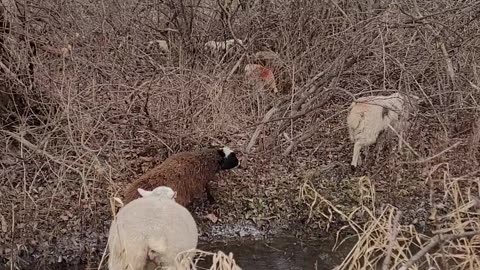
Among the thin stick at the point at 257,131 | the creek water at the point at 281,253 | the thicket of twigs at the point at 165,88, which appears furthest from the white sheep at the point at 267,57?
the creek water at the point at 281,253

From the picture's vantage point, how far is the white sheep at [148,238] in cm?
484

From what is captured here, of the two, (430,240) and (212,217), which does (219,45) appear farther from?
(430,240)

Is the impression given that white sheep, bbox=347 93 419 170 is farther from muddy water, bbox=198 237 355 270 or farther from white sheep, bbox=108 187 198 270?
white sheep, bbox=108 187 198 270

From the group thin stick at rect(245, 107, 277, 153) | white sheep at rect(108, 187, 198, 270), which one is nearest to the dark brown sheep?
thin stick at rect(245, 107, 277, 153)

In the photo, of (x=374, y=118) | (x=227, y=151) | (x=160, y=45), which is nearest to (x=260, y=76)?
(x=160, y=45)

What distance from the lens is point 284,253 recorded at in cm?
712

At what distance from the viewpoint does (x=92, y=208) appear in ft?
24.3

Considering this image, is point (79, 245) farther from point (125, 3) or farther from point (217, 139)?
point (125, 3)

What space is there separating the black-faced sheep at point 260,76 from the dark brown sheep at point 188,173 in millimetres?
1646

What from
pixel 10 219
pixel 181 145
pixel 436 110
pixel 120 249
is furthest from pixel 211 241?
pixel 436 110

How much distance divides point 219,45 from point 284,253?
4272mm

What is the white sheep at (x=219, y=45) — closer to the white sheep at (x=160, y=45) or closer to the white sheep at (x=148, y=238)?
the white sheep at (x=160, y=45)

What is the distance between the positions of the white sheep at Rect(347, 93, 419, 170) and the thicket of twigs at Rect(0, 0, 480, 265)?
0.61 feet

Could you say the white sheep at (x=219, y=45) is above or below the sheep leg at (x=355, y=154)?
above
